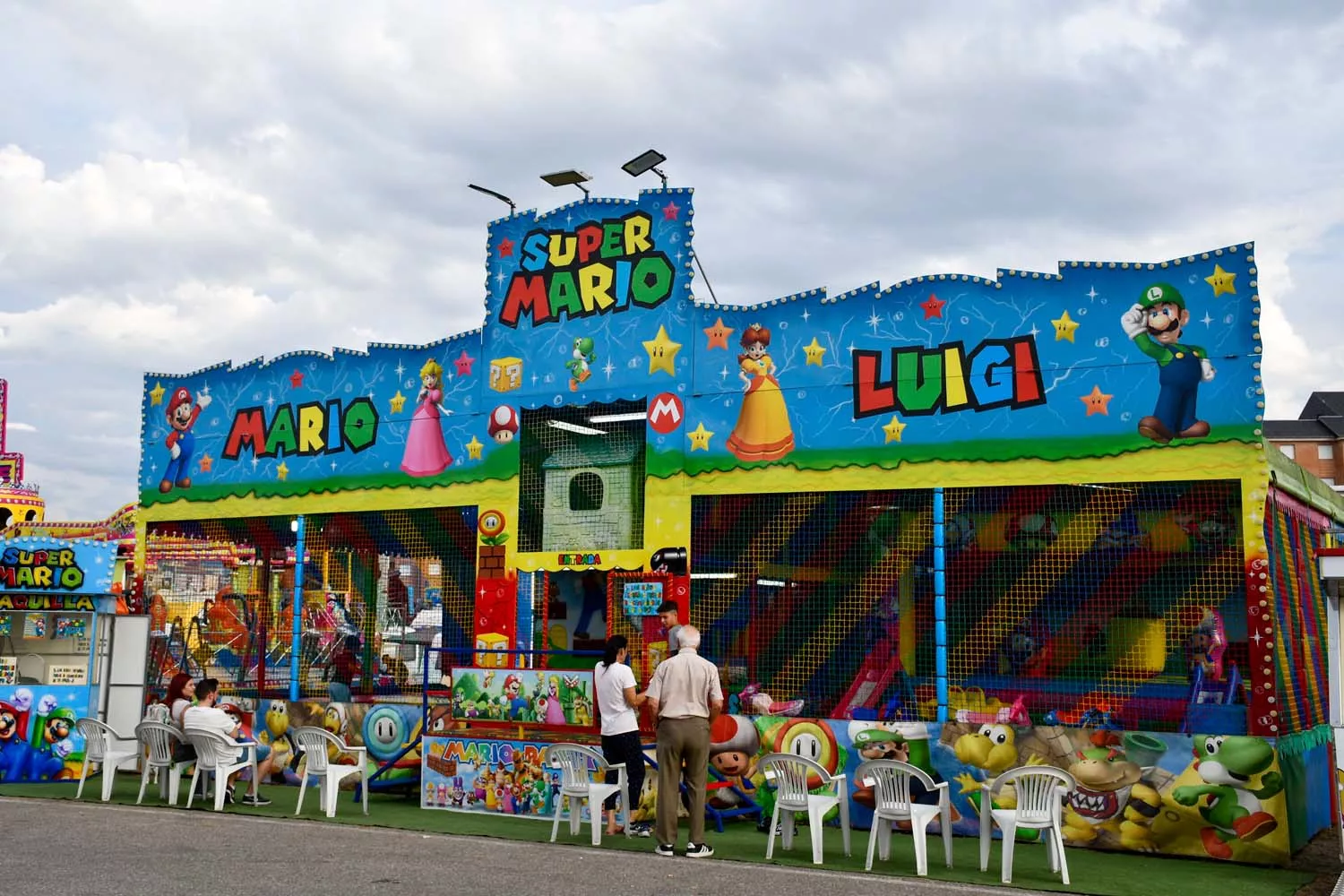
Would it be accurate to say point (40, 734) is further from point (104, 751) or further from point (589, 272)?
point (589, 272)

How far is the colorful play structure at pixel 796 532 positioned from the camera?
34.6 feet

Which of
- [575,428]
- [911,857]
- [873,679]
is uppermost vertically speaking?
[575,428]

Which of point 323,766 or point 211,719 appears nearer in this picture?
point 323,766

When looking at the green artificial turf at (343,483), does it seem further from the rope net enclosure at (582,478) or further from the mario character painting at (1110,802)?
the mario character painting at (1110,802)

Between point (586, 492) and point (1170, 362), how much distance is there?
18.8ft

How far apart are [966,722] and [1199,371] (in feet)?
11.3

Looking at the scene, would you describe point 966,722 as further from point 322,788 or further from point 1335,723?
point 322,788

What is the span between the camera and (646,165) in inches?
522

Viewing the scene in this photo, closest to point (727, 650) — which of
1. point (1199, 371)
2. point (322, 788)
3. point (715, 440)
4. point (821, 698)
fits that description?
point (821, 698)

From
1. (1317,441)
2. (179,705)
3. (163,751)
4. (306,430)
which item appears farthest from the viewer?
(1317,441)

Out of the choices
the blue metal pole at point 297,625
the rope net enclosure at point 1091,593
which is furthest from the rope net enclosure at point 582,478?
the rope net enclosure at point 1091,593

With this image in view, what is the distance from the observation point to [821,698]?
12172 millimetres

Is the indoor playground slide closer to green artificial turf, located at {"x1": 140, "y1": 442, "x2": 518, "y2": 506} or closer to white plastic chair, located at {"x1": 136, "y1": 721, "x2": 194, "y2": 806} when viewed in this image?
green artificial turf, located at {"x1": 140, "y1": 442, "x2": 518, "y2": 506}

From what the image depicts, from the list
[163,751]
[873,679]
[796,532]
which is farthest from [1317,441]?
[163,751]
